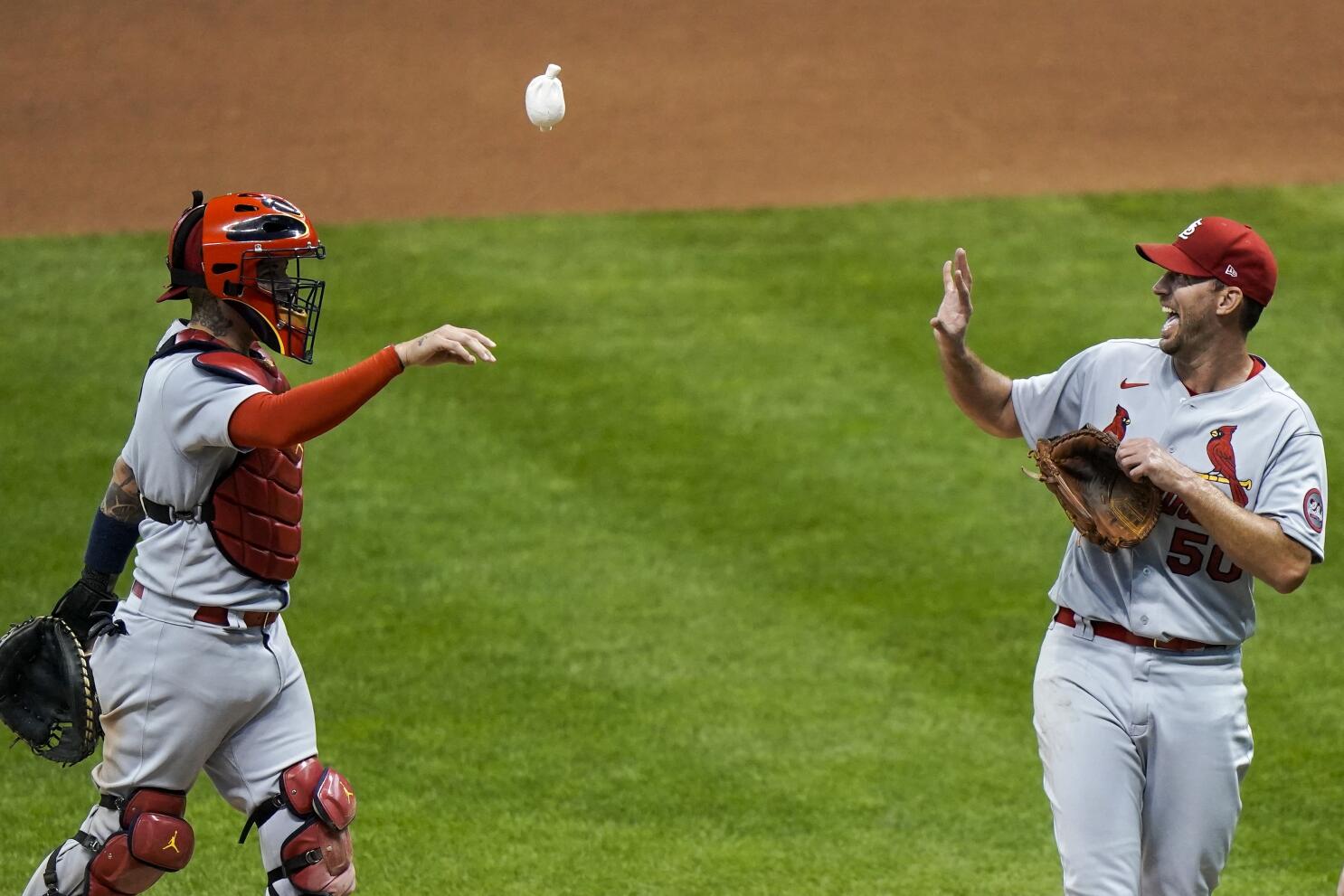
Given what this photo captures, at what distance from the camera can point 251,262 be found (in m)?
4.32

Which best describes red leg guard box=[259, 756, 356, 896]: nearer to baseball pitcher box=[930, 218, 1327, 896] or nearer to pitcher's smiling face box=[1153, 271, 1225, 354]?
baseball pitcher box=[930, 218, 1327, 896]

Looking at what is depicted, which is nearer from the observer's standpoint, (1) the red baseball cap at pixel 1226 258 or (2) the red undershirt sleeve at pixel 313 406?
(2) the red undershirt sleeve at pixel 313 406

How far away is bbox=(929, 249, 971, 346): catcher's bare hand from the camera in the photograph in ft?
14.8

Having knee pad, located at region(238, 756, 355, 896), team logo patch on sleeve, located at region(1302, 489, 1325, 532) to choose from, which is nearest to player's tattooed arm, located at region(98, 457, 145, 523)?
knee pad, located at region(238, 756, 355, 896)

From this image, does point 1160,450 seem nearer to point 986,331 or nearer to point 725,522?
point 725,522

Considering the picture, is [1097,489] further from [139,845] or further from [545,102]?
[139,845]

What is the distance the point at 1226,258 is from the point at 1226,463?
505mm

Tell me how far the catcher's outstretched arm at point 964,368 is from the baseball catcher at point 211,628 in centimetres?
125

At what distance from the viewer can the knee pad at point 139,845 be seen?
14.2 feet

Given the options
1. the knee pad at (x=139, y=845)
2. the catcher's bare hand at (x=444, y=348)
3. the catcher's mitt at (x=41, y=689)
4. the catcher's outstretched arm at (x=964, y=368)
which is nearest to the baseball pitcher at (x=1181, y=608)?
the catcher's outstretched arm at (x=964, y=368)

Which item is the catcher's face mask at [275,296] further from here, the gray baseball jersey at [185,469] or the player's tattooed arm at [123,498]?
the player's tattooed arm at [123,498]

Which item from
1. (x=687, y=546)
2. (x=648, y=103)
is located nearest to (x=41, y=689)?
(x=687, y=546)

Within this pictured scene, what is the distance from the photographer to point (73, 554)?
8.55 m

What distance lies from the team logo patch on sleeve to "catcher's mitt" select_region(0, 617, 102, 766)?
10.2 ft
